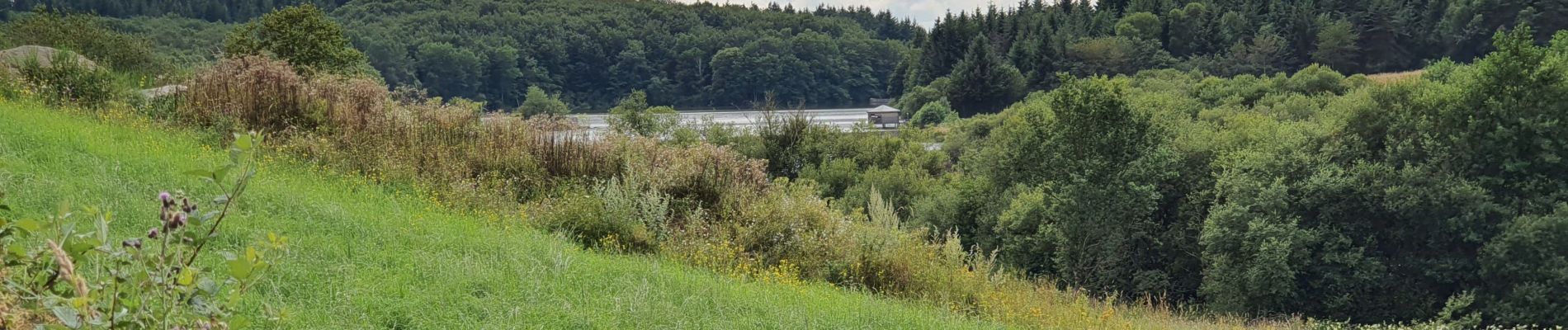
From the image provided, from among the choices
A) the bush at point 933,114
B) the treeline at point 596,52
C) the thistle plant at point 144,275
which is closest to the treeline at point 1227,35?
the bush at point 933,114

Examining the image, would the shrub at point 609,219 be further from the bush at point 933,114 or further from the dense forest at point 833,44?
the bush at point 933,114

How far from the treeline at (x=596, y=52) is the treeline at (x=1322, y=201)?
208 feet

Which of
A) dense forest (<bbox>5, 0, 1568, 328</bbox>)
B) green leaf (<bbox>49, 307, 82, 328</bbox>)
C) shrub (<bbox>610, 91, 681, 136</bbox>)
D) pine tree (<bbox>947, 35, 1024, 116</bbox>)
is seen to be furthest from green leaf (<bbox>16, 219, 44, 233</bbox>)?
pine tree (<bbox>947, 35, 1024, 116</bbox>)

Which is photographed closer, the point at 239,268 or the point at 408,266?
the point at 239,268

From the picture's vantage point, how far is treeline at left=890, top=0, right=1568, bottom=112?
6153 cm

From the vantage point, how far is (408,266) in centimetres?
420

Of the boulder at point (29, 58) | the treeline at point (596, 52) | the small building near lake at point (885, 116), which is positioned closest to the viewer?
the boulder at point (29, 58)

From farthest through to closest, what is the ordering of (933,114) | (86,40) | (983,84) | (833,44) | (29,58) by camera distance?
(833,44)
(983,84)
(933,114)
(86,40)
(29,58)

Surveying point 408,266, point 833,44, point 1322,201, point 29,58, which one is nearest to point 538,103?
point 833,44

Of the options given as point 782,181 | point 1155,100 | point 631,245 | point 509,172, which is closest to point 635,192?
point 631,245

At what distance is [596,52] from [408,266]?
322 feet

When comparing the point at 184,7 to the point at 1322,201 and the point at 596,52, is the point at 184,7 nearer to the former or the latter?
the point at 596,52

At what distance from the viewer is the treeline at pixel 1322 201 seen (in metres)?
18.3

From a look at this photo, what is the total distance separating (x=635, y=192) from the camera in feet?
22.7
